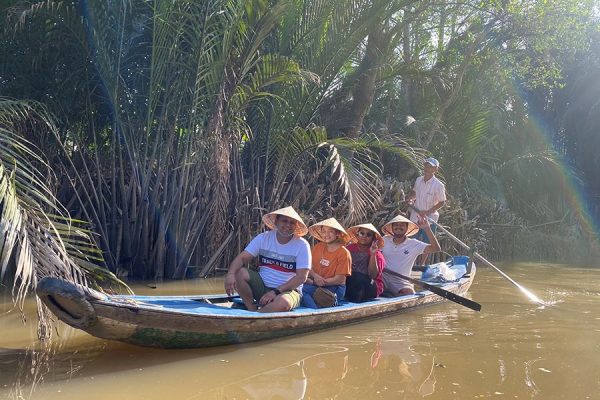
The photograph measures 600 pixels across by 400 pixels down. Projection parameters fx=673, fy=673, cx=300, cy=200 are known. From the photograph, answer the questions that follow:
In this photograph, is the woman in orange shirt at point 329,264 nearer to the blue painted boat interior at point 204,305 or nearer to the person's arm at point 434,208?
the blue painted boat interior at point 204,305

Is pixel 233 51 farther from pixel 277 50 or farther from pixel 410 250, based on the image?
pixel 410 250

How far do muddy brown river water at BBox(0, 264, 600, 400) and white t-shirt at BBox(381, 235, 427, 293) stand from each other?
630mm

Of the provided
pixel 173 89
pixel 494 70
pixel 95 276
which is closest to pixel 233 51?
pixel 173 89

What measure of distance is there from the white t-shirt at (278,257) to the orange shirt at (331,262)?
0.50 m

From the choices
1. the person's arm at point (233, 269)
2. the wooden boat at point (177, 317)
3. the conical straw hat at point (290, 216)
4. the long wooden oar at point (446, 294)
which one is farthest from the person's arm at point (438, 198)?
the person's arm at point (233, 269)

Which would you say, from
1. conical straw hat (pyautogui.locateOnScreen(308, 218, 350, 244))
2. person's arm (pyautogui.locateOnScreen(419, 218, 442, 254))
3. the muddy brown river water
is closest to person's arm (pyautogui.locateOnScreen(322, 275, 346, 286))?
conical straw hat (pyautogui.locateOnScreen(308, 218, 350, 244))

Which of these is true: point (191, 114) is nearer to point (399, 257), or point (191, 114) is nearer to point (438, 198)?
point (399, 257)

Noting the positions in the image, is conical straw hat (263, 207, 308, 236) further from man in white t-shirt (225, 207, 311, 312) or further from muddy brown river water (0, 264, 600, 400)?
muddy brown river water (0, 264, 600, 400)

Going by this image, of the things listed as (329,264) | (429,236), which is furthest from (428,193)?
(329,264)

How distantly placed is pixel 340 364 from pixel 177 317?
1225mm

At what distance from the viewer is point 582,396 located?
13.7 ft

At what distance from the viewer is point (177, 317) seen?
4688mm

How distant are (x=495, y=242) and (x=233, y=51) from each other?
28.9 ft

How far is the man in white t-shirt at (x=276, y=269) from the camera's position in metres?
5.68
